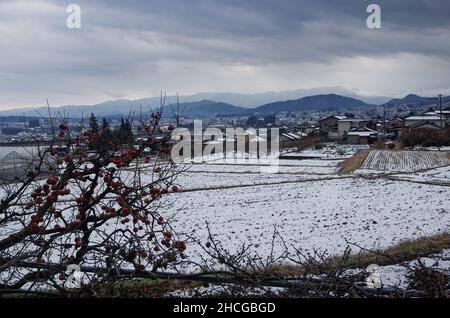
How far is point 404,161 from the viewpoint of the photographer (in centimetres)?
3212

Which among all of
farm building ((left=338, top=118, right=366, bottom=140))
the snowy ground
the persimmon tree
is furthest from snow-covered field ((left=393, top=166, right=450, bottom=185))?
farm building ((left=338, top=118, right=366, bottom=140))

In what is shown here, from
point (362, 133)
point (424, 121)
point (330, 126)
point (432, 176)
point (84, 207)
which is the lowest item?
point (432, 176)

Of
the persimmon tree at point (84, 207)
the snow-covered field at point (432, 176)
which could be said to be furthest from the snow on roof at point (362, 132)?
the persimmon tree at point (84, 207)

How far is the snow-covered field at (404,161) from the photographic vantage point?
29.0 meters

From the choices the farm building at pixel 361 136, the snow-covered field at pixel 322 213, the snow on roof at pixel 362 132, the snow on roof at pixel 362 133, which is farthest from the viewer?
the snow on roof at pixel 362 132

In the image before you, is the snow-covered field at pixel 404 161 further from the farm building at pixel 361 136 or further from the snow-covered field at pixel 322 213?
the farm building at pixel 361 136

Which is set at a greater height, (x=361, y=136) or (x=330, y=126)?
(x=330, y=126)

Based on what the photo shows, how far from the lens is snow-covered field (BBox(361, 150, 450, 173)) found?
29000 millimetres

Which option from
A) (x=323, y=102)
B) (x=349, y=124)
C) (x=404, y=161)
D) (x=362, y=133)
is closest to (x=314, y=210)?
(x=323, y=102)

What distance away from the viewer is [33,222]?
3.33 m

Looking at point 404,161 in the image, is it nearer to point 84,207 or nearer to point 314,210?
point 314,210

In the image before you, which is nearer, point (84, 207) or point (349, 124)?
point (84, 207)
